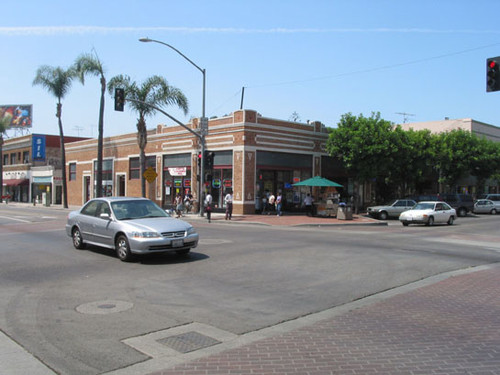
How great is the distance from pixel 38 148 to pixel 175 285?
55.0 m

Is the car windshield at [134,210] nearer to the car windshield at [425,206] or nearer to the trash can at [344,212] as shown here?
the trash can at [344,212]

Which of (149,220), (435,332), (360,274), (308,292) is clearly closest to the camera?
(435,332)

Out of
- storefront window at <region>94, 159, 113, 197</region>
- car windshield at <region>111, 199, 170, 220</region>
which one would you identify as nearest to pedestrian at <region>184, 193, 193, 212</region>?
storefront window at <region>94, 159, 113, 197</region>

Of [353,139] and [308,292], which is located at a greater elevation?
[353,139]

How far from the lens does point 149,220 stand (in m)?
11.4

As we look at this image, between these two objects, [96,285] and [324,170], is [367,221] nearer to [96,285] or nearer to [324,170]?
[324,170]

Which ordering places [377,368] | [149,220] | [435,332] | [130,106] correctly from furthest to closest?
[130,106]
[149,220]
[435,332]
[377,368]

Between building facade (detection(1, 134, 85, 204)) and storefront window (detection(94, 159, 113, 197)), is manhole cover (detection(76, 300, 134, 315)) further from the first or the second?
building facade (detection(1, 134, 85, 204))

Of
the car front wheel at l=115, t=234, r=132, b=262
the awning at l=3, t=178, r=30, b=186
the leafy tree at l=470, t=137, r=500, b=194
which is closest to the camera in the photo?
the car front wheel at l=115, t=234, r=132, b=262

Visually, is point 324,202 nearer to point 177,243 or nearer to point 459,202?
point 459,202

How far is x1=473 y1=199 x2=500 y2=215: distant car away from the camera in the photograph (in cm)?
3981

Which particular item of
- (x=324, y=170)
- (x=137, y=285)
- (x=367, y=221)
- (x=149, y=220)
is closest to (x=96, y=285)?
(x=137, y=285)

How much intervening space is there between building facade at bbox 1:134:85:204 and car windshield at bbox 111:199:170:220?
146 feet

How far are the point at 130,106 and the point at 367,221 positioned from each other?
1995 cm
